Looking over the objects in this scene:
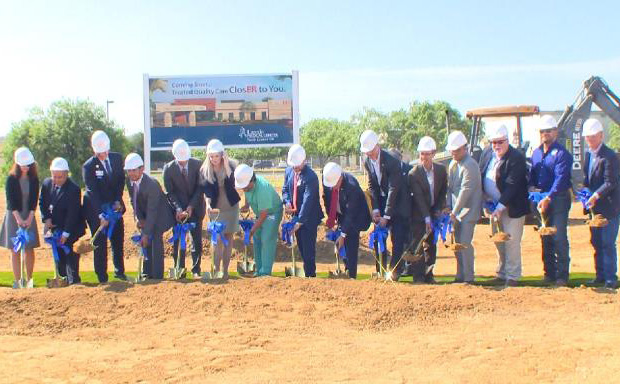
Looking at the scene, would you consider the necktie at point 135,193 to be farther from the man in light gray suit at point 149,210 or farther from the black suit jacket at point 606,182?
the black suit jacket at point 606,182

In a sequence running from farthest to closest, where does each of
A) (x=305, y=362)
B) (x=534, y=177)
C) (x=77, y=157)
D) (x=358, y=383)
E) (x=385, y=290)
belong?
(x=77, y=157)
(x=534, y=177)
(x=385, y=290)
(x=305, y=362)
(x=358, y=383)

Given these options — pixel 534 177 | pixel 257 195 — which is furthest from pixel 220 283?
pixel 534 177

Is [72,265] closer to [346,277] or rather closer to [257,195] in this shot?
[257,195]

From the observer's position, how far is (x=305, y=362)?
19.4ft

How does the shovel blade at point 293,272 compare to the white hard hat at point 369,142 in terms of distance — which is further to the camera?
the shovel blade at point 293,272

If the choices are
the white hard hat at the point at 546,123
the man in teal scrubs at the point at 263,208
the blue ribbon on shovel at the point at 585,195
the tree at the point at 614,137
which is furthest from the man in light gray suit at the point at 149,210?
the tree at the point at 614,137

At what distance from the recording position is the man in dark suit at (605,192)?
8055mm

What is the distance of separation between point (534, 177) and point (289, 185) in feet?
10.5

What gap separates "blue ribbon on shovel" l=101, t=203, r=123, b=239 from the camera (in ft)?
29.2

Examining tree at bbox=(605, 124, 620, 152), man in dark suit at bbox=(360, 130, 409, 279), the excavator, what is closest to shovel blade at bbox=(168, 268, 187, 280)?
man in dark suit at bbox=(360, 130, 409, 279)

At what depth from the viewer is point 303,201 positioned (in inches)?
344

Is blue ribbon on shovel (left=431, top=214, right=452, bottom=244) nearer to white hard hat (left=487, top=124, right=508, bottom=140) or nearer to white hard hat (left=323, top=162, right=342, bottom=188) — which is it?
white hard hat (left=487, top=124, right=508, bottom=140)

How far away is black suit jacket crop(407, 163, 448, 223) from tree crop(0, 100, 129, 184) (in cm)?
1543

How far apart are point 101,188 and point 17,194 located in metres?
1.06
